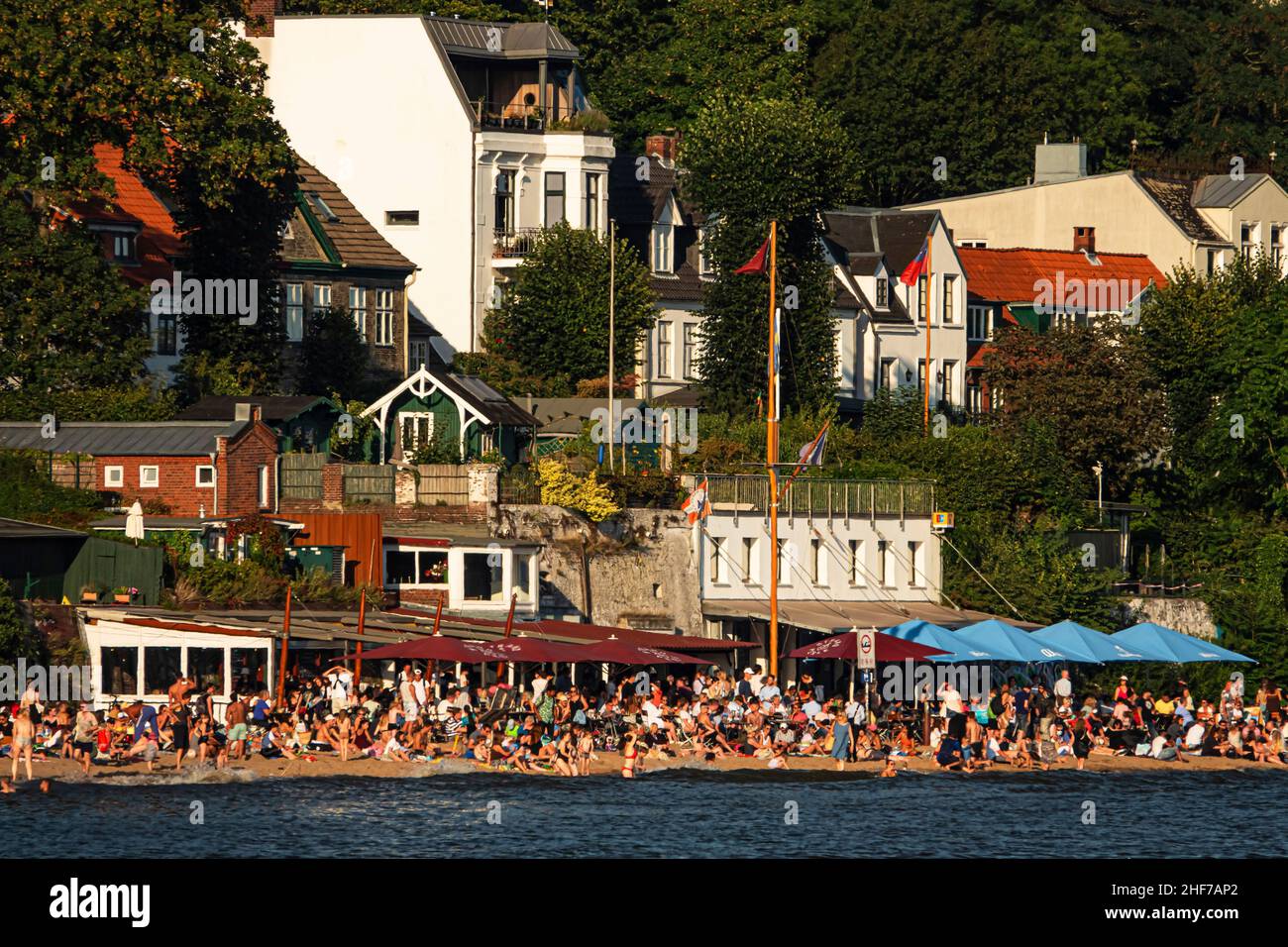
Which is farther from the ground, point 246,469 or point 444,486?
point 246,469

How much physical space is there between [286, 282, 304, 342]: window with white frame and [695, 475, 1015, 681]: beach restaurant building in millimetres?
15844

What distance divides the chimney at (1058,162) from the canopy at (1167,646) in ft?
136

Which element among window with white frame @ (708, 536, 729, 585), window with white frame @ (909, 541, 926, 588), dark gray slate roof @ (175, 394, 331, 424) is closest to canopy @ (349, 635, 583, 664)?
dark gray slate roof @ (175, 394, 331, 424)

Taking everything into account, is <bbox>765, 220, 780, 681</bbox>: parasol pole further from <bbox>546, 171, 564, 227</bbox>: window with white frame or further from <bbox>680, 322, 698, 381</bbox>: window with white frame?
<bbox>680, 322, 698, 381</bbox>: window with white frame

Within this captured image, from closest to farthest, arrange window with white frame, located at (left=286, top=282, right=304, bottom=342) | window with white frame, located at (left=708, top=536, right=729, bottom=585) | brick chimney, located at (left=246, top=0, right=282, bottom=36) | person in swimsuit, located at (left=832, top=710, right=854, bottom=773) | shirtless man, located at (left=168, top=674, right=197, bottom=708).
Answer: shirtless man, located at (left=168, top=674, right=197, bottom=708) < person in swimsuit, located at (left=832, top=710, right=854, bottom=773) < window with white frame, located at (left=708, top=536, right=729, bottom=585) < window with white frame, located at (left=286, top=282, right=304, bottom=342) < brick chimney, located at (left=246, top=0, right=282, bottom=36)

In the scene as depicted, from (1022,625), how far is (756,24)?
131 feet

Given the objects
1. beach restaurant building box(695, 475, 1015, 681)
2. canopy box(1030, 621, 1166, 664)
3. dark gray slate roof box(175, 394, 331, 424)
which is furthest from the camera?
beach restaurant building box(695, 475, 1015, 681)

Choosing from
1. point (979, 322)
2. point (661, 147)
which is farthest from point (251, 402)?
point (979, 322)

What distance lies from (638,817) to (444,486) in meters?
18.4

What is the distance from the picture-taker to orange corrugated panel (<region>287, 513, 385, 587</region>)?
64250 mm

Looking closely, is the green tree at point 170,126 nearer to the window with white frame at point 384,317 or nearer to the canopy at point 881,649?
the window with white frame at point 384,317

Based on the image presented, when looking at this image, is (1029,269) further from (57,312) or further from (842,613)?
Result: (57,312)

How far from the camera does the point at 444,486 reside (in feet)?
221

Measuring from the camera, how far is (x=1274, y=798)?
194ft
